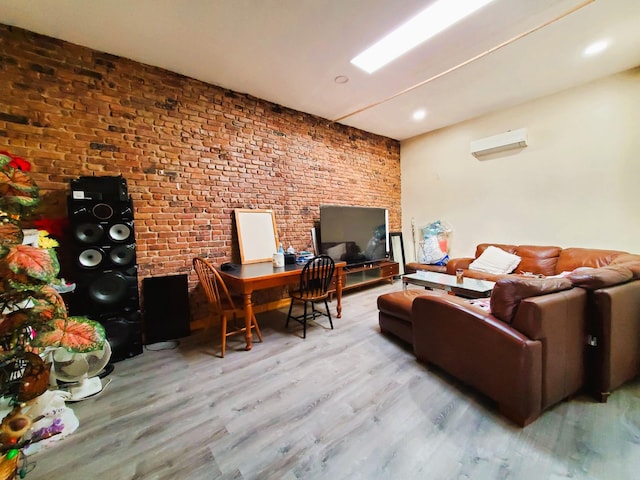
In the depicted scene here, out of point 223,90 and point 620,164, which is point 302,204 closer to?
point 223,90

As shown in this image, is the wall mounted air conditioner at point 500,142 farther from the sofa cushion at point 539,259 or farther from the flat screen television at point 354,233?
the flat screen television at point 354,233

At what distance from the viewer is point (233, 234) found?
3488mm

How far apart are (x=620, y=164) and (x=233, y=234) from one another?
508 centimetres

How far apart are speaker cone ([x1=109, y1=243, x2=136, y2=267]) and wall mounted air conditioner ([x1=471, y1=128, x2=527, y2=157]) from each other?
5.20m

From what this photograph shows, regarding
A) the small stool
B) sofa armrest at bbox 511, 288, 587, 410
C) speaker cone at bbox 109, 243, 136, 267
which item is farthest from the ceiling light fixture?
speaker cone at bbox 109, 243, 136, 267

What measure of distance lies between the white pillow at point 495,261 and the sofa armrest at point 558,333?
2.36 m

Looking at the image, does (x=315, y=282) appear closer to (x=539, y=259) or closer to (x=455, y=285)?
(x=455, y=285)

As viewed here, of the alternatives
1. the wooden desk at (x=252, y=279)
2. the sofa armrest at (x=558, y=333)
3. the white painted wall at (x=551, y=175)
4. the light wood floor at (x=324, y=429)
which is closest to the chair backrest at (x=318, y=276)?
the wooden desk at (x=252, y=279)

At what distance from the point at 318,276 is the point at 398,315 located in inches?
37.6

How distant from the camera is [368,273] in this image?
186 inches

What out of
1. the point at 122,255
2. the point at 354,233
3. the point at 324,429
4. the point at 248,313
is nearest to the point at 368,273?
the point at 354,233

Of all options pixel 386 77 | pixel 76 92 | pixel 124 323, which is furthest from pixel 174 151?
pixel 386 77

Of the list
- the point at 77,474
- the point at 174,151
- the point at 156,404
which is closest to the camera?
the point at 77,474

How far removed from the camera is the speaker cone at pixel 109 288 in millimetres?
2248
